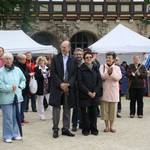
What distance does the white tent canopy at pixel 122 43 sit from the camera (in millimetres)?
18703

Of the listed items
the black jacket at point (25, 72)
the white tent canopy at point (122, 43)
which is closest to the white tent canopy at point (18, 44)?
the white tent canopy at point (122, 43)

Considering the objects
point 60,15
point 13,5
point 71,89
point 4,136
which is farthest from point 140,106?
point 60,15

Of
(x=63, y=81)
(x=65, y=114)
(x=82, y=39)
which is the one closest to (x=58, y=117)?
(x=65, y=114)

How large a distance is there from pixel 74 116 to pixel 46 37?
2428 centimetres

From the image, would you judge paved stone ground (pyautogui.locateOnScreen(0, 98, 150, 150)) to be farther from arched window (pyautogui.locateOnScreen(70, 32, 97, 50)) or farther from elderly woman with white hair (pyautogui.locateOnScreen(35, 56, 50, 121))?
arched window (pyautogui.locateOnScreen(70, 32, 97, 50))

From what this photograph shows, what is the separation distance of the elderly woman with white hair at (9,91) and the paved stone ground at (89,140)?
0.90 ft

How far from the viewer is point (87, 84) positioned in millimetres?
10961

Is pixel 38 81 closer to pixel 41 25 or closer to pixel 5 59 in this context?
pixel 5 59

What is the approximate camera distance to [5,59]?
1012 centimetres

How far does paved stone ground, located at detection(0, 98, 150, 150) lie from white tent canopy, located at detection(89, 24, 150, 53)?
6.17 meters

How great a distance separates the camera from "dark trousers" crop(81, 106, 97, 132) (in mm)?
10960

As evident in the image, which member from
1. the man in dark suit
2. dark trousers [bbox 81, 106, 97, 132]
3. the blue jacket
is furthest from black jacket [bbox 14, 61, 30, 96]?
the blue jacket

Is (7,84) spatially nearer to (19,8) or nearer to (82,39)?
(19,8)

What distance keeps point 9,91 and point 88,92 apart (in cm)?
164
